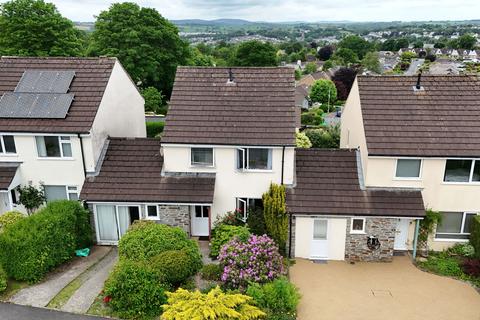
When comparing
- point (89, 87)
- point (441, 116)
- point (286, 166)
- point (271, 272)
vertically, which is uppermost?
point (89, 87)

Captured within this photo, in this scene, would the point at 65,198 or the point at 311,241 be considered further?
the point at 65,198

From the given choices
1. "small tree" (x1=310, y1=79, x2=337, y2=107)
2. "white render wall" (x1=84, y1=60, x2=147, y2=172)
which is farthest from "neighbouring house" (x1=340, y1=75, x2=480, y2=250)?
"small tree" (x1=310, y1=79, x2=337, y2=107)

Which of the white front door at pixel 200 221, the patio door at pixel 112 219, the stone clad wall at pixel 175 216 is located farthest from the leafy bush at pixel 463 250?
the patio door at pixel 112 219

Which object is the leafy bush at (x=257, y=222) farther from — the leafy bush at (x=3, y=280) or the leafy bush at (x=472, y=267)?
the leafy bush at (x=3, y=280)

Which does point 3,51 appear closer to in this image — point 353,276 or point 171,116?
point 171,116

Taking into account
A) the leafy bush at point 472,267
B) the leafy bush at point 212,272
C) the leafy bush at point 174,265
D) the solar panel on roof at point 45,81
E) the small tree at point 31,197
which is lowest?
the leafy bush at point 472,267

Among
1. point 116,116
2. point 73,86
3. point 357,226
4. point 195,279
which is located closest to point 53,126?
point 73,86

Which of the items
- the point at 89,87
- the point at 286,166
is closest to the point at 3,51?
the point at 89,87
